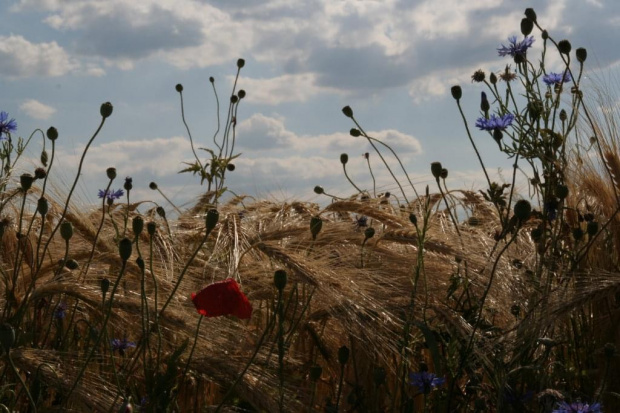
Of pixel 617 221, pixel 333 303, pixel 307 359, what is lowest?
pixel 307 359

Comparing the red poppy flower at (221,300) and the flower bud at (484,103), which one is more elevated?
the flower bud at (484,103)

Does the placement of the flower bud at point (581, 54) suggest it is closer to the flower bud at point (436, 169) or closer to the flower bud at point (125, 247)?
the flower bud at point (436, 169)

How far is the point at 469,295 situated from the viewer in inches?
120

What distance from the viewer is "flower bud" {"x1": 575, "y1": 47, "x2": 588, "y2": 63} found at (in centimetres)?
345

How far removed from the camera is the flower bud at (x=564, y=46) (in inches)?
128

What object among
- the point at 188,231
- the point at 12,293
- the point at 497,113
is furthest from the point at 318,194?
the point at 12,293

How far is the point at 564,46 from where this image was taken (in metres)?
3.28

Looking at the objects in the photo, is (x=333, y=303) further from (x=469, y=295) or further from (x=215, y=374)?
(x=469, y=295)

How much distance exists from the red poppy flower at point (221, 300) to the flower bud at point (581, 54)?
6.15 feet

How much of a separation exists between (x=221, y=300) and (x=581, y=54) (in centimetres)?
195

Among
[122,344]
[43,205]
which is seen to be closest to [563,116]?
[122,344]

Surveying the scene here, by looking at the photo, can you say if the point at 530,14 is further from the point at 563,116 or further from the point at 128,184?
the point at 128,184

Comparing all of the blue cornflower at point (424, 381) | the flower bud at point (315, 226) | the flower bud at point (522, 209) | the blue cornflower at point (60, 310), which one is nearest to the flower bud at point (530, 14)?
the flower bud at point (522, 209)

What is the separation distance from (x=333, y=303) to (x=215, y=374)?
13.6 inches
